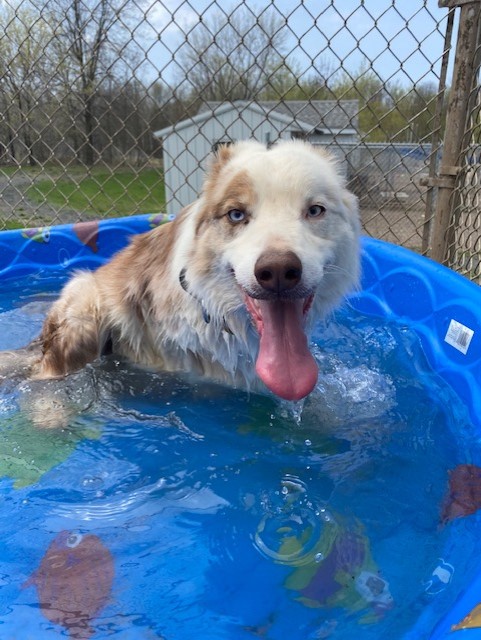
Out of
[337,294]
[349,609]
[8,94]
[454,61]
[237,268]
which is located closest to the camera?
[349,609]

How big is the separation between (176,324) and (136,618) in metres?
1.34

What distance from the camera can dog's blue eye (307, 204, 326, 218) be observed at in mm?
2146

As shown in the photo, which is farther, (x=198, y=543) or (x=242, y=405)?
(x=242, y=405)

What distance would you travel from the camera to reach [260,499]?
1.91 m

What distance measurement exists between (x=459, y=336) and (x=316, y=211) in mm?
1090

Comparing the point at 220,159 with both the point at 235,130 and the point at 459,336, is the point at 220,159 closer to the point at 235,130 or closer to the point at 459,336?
the point at 459,336

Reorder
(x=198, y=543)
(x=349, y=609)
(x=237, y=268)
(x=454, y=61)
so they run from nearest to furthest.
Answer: (x=349, y=609), (x=198, y=543), (x=237, y=268), (x=454, y=61)

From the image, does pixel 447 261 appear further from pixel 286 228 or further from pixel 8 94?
pixel 8 94

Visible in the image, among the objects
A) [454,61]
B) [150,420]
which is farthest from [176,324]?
[454,61]

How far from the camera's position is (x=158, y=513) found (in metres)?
1.86

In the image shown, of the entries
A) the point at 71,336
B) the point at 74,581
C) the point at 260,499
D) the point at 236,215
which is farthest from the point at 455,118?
the point at 74,581

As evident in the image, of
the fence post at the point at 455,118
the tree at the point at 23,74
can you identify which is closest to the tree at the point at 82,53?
the tree at the point at 23,74

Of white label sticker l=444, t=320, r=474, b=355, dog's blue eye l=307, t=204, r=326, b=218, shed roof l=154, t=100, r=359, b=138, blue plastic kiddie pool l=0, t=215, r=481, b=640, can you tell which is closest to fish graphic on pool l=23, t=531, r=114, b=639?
blue plastic kiddie pool l=0, t=215, r=481, b=640

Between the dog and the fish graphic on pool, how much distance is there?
2.81 feet
